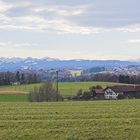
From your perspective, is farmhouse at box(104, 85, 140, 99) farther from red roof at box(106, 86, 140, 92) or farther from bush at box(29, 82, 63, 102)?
bush at box(29, 82, 63, 102)

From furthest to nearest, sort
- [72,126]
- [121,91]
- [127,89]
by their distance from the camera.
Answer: [121,91] < [127,89] < [72,126]

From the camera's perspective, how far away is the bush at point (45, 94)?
73.2 meters

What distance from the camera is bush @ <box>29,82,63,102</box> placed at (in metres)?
73.2

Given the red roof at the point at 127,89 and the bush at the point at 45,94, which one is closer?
the bush at the point at 45,94

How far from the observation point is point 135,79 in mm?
114312

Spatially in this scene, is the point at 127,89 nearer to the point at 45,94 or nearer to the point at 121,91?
the point at 121,91

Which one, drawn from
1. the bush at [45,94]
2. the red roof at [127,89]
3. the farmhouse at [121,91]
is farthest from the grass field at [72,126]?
the red roof at [127,89]

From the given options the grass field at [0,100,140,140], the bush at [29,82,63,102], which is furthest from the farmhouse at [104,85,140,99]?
the grass field at [0,100,140,140]

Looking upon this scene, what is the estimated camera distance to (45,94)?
3002 inches

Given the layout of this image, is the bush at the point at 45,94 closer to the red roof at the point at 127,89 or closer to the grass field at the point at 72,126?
the red roof at the point at 127,89

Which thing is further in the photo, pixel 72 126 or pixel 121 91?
pixel 121 91

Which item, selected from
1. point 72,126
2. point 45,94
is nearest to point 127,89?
point 45,94

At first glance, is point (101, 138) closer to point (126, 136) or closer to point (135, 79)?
point (126, 136)

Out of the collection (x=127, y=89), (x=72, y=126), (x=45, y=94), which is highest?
(x=72, y=126)
